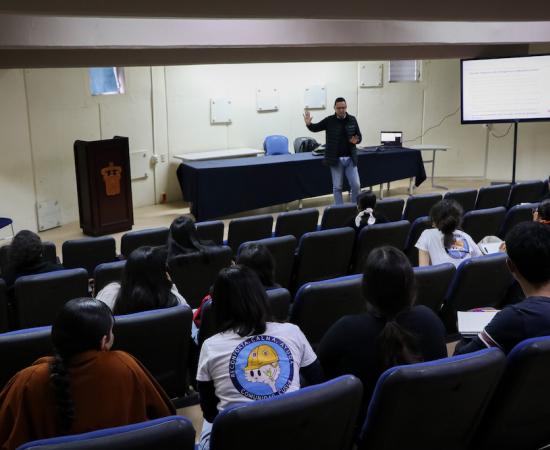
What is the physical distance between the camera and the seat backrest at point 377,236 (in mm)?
4730

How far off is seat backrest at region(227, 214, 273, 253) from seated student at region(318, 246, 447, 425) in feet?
9.09

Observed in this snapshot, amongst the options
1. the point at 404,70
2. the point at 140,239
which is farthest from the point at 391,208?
the point at 404,70

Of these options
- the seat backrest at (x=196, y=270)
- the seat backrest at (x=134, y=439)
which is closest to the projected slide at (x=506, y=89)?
the seat backrest at (x=196, y=270)

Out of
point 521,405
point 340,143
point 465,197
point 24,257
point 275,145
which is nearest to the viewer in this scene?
point 521,405

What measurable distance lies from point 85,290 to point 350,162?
5.00m

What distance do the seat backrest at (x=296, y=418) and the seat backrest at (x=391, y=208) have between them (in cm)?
399

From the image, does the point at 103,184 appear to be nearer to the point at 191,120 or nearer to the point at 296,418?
the point at 191,120

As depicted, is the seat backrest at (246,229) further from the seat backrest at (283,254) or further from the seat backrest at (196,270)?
the seat backrest at (196,270)

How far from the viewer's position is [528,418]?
2266mm

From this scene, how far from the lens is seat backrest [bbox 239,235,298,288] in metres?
4.26

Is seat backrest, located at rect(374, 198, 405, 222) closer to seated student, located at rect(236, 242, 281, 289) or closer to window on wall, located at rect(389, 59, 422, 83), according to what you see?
seated student, located at rect(236, 242, 281, 289)

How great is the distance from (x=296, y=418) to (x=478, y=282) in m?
2.01

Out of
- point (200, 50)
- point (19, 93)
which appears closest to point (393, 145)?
point (200, 50)

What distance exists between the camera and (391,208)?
19.4ft
